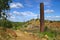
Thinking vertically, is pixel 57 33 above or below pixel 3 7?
below

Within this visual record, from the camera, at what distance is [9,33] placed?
1363 cm

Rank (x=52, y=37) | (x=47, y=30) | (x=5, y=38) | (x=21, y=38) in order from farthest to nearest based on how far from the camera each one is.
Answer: (x=47, y=30)
(x=52, y=37)
(x=21, y=38)
(x=5, y=38)

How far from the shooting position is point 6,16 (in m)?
13.3

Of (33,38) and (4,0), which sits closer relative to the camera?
(4,0)

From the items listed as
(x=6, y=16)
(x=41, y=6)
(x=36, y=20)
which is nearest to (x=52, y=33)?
(x=41, y=6)

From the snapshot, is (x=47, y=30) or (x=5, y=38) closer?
(x=5, y=38)

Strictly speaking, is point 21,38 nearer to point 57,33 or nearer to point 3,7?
point 3,7

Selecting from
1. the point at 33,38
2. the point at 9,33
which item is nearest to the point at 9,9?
the point at 9,33

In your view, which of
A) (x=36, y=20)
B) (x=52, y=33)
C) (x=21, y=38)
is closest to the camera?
(x=21, y=38)

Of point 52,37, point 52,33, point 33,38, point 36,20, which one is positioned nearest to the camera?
point 33,38

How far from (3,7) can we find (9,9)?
0.67 metres

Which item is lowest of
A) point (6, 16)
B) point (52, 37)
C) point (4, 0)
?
point (52, 37)

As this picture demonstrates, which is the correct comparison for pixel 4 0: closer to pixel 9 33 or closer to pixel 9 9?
pixel 9 9

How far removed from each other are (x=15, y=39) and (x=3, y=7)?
229 cm
